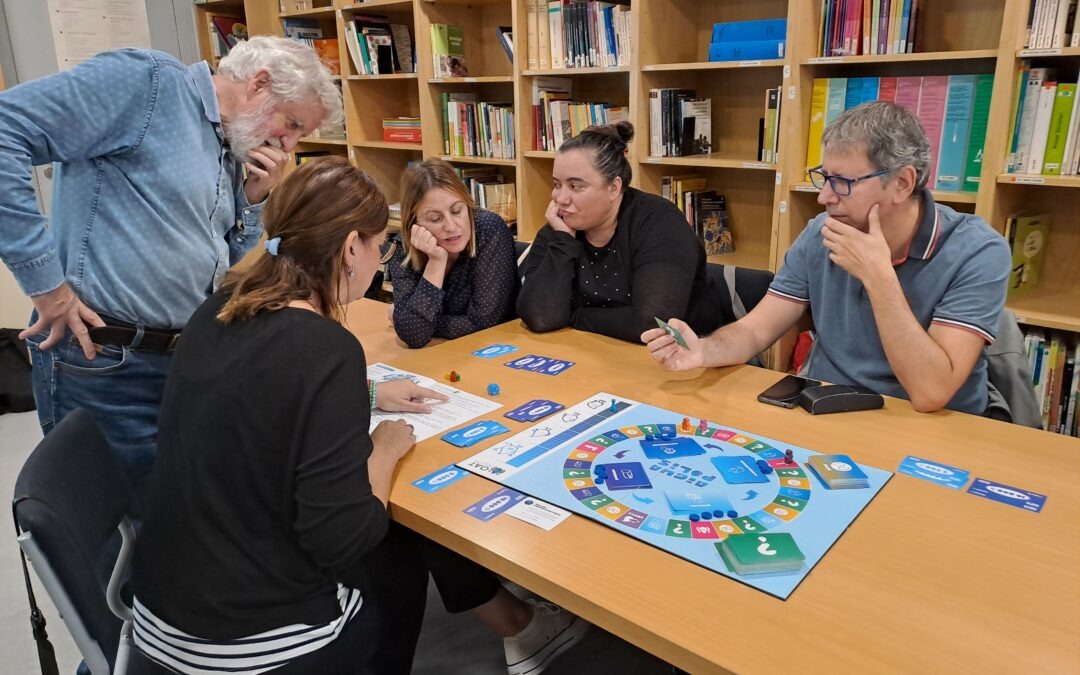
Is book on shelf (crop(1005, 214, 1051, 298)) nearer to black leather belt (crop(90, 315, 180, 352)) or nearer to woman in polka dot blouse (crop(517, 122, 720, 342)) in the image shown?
woman in polka dot blouse (crop(517, 122, 720, 342))

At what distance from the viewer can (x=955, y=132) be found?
2439mm

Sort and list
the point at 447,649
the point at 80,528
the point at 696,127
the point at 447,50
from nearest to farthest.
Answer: the point at 80,528
the point at 447,649
the point at 696,127
the point at 447,50

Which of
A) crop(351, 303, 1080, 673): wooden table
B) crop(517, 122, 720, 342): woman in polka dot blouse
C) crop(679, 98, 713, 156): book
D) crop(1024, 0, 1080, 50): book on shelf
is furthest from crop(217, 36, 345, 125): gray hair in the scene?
crop(1024, 0, 1080, 50): book on shelf

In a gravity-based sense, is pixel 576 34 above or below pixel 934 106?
above

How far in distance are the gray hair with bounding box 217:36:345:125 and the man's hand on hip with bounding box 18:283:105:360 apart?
1.93 ft

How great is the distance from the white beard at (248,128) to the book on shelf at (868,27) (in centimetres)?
194

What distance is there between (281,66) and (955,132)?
210 centimetres

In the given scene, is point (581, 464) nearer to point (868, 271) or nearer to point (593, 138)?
point (868, 271)

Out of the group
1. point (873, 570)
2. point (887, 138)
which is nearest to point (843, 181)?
point (887, 138)

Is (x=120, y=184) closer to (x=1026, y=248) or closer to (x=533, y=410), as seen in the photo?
(x=533, y=410)

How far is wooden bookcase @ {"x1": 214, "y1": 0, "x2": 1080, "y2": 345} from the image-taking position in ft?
7.77

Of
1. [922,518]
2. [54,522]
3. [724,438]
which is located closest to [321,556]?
[54,522]

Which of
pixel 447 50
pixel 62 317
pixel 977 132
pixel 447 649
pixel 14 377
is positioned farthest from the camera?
pixel 447 50

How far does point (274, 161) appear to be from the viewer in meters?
1.78
